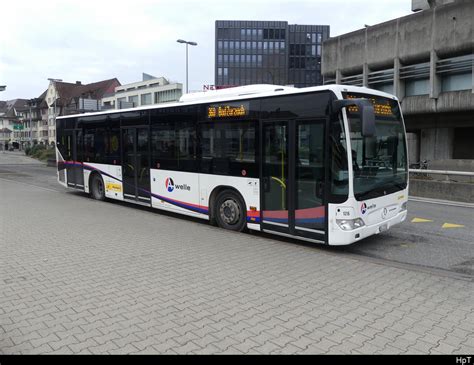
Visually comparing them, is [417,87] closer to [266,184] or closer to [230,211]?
[230,211]

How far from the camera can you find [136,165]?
11.4m

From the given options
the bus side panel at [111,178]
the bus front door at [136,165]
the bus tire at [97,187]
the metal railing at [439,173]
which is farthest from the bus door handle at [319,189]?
the metal railing at [439,173]

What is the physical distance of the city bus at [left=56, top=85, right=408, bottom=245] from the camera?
6.66m

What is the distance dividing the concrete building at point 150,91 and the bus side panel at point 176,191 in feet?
167

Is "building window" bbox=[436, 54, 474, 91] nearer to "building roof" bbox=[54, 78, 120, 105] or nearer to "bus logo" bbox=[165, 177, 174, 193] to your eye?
"bus logo" bbox=[165, 177, 174, 193]

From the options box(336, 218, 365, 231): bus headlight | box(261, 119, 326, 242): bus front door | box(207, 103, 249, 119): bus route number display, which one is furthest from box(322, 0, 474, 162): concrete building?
box(336, 218, 365, 231): bus headlight

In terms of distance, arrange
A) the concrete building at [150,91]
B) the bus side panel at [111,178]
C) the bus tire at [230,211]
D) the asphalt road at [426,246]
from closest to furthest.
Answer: the asphalt road at [426,246] → the bus tire at [230,211] → the bus side panel at [111,178] → the concrete building at [150,91]

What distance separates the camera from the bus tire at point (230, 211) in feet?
27.9

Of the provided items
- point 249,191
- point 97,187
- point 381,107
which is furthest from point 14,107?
point 381,107

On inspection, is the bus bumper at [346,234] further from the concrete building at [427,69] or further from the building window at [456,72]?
the building window at [456,72]

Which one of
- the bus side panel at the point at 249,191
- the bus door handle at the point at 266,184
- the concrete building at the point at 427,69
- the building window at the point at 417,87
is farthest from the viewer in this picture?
the building window at the point at 417,87

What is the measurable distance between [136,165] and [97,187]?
3.02 m

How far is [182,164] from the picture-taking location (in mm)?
9812
